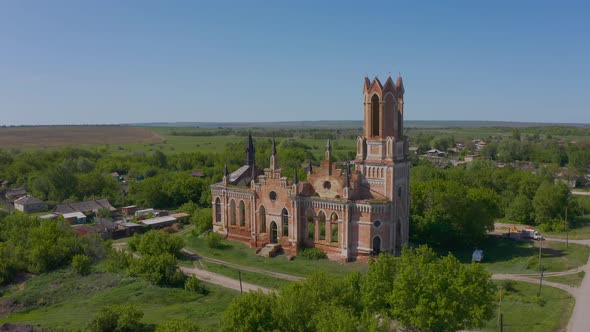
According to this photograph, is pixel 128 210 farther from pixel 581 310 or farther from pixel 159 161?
pixel 581 310

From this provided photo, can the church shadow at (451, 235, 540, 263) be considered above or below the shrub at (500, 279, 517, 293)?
below

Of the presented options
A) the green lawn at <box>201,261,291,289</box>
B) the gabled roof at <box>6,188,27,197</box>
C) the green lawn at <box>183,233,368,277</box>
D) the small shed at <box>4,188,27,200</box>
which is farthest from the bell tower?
the gabled roof at <box>6,188,27,197</box>

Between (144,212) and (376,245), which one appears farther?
(144,212)

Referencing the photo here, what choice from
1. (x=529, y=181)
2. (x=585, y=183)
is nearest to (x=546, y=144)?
(x=585, y=183)

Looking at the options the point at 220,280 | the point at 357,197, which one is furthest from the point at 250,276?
the point at 357,197

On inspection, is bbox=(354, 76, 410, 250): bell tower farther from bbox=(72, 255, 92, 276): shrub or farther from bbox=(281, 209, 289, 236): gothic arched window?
bbox=(72, 255, 92, 276): shrub

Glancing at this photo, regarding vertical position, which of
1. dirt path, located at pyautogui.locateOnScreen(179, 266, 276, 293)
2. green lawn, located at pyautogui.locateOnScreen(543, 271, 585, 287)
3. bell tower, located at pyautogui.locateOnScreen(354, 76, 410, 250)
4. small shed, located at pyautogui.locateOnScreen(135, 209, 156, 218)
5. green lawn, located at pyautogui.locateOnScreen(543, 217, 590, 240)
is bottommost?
dirt path, located at pyautogui.locateOnScreen(179, 266, 276, 293)

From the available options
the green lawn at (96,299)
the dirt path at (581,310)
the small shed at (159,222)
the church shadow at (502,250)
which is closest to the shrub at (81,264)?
the green lawn at (96,299)

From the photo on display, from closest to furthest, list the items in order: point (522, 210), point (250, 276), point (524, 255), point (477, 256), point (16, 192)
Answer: point (250, 276) < point (477, 256) < point (524, 255) < point (522, 210) < point (16, 192)
